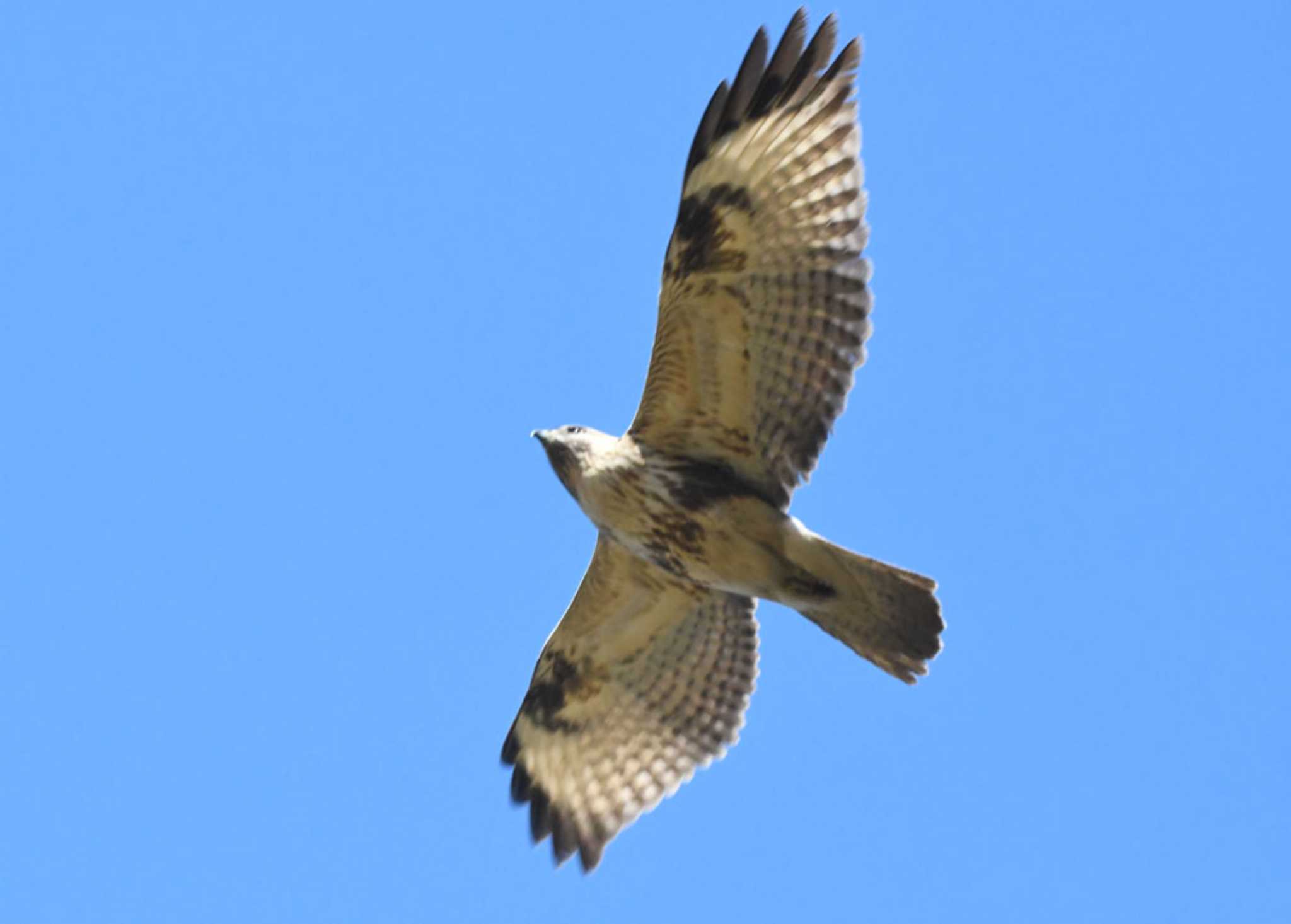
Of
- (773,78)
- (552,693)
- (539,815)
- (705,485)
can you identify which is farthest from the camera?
(552,693)

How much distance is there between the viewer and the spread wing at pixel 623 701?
10.0 metres

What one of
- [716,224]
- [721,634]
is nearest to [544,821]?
[721,634]

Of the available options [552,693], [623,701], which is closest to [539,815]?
[552,693]

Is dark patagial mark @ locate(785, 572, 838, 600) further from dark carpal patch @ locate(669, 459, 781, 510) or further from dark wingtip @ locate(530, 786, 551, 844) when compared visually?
dark wingtip @ locate(530, 786, 551, 844)

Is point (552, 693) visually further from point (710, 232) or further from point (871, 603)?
point (710, 232)

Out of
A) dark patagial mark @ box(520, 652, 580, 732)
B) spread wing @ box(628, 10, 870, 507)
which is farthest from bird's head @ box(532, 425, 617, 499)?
dark patagial mark @ box(520, 652, 580, 732)

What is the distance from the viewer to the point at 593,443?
9.04m

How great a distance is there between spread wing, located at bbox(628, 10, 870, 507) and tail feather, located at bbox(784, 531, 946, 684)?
0.37 metres

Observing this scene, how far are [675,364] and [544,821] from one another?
2.83 m

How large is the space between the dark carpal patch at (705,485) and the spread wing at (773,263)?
12 cm

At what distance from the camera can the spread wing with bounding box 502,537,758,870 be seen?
1000cm

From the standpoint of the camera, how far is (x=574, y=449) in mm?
9023

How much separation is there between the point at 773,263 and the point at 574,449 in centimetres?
128

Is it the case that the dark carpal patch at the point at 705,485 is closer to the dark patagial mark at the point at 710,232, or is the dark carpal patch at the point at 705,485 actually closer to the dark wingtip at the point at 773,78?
Answer: the dark patagial mark at the point at 710,232
